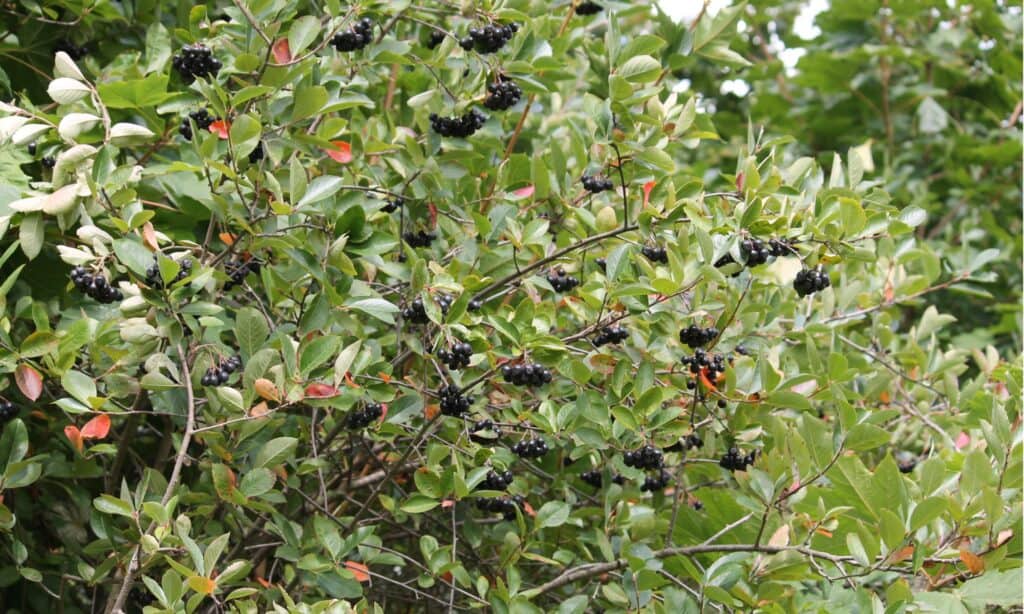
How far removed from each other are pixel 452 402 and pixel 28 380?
64cm

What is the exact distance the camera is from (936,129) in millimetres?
3947

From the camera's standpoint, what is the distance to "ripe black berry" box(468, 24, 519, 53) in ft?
5.79

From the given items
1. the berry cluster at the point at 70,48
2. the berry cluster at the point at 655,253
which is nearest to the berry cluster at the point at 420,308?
the berry cluster at the point at 655,253

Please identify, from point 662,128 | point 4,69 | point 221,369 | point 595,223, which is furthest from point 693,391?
point 4,69

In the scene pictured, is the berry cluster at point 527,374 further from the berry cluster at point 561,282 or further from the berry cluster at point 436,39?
the berry cluster at point 436,39

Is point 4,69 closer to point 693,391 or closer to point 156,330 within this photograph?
point 156,330

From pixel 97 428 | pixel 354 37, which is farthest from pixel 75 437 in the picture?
pixel 354 37

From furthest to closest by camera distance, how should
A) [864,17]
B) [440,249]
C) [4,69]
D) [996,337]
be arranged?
1. [864,17]
2. [996,337]
3. [4,69]
4. [440,249]

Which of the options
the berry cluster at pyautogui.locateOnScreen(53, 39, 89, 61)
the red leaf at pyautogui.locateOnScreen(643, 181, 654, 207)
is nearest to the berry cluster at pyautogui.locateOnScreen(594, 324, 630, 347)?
the red leaf at pyautogui.locateOnScreen(643, 181, 654, 207)

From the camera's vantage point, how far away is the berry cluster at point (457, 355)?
5.11 ft

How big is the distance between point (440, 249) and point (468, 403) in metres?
0.42

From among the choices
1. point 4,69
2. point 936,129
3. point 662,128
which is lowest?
point 936,129

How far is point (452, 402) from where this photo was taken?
164cm

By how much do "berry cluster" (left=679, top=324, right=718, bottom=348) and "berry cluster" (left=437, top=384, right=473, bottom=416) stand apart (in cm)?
36
